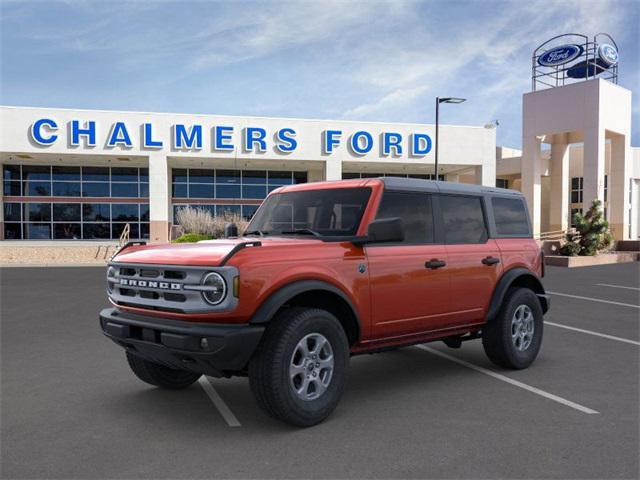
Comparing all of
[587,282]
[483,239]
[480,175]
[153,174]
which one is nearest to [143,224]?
[153,174]

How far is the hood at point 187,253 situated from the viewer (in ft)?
13.9

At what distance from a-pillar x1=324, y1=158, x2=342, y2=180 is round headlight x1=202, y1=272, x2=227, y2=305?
29178mm

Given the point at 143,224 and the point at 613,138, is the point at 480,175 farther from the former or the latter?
the point at 143,224

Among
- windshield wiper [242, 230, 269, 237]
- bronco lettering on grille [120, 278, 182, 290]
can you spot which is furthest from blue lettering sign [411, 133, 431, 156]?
bronco lettering on grille [120, 278, 182, 290]

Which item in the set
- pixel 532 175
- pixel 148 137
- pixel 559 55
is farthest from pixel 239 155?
pixel 559 55

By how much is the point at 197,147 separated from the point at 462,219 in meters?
26.8

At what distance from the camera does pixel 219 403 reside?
515 centimetres

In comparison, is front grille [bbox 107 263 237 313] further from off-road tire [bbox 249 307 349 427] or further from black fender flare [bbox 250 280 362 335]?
off-road tire [bbox 249 307 349 427]

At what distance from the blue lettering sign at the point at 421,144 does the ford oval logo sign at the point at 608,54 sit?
1060 centimetres

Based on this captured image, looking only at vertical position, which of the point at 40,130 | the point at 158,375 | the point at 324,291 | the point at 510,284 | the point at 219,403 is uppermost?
the point at 40,130

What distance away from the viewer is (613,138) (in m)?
33.7

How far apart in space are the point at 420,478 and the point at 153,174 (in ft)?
98.0

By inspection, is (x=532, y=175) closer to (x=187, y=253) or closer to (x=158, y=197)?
(x=158, y=197)

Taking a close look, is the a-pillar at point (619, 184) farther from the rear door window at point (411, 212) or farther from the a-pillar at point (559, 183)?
the rear door window at point (411, 212)
